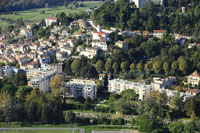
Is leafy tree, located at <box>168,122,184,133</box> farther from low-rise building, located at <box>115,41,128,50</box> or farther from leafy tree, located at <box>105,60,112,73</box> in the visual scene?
low-rise building, located at <box>115,41,128,50</box>

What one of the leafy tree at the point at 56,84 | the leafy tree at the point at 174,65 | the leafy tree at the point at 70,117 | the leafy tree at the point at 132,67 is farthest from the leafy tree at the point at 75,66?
the leafy tree at the point at 70,117

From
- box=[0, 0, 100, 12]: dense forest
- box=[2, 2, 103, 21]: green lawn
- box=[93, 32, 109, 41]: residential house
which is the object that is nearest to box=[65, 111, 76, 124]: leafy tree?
box=[93, 32, 109, 41]: residential house

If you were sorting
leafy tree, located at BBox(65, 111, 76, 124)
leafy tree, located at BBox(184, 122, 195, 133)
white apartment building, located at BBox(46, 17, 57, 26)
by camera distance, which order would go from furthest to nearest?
white apartment building, located at BBox(46, 17, 57, 26)
leafy tree, located at BBox(65, 111, 76, 124)
leafy tree, located at BBox(184, 122, 195, 133)

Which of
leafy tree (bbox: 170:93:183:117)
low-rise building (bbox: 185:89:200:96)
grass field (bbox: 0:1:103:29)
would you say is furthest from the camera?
grass field (bbox: 0:1:103:29)

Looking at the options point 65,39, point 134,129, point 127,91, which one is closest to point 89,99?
point 127,91

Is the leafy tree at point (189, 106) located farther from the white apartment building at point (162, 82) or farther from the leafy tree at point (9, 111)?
the leafy tree at point (9, 111)

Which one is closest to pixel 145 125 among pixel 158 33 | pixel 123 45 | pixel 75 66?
pixel 75 66

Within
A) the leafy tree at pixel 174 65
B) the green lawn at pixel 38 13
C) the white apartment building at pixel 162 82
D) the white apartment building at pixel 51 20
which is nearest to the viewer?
the white apartment building at pixel 162 82
